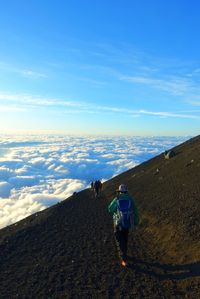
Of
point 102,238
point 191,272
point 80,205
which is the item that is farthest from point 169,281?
point 80,205

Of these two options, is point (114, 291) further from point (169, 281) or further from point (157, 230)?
point (157, 230)

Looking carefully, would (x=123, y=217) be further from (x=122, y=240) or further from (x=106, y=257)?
(x=106, y=257)

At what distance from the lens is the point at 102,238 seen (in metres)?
20.4

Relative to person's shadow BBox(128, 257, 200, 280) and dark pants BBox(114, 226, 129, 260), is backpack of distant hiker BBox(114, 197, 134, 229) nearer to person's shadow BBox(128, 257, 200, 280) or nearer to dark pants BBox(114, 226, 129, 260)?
dark pants BBox(114, 226, 129, 260)

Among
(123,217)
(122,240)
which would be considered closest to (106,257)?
(122,240)

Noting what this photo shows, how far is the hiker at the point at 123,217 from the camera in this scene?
1479cm

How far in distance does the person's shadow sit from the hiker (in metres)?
0.66

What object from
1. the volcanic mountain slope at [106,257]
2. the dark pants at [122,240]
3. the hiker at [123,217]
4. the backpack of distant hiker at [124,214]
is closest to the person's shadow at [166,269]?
the volcanic mountain slope at [106,257]

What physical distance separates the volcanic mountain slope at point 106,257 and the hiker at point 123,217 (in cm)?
76

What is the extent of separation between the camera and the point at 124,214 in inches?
583

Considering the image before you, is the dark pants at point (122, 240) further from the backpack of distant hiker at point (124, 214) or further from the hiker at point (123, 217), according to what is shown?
the backpack of distant hiker at point (124, 214)

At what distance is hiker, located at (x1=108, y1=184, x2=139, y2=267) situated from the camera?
14789 millimetres

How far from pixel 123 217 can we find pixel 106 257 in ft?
8.50

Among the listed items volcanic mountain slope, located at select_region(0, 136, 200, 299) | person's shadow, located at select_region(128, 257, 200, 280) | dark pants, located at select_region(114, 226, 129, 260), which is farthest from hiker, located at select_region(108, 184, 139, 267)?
volcanic mountain slope, located at select_region(0, 136, 200, 299)
